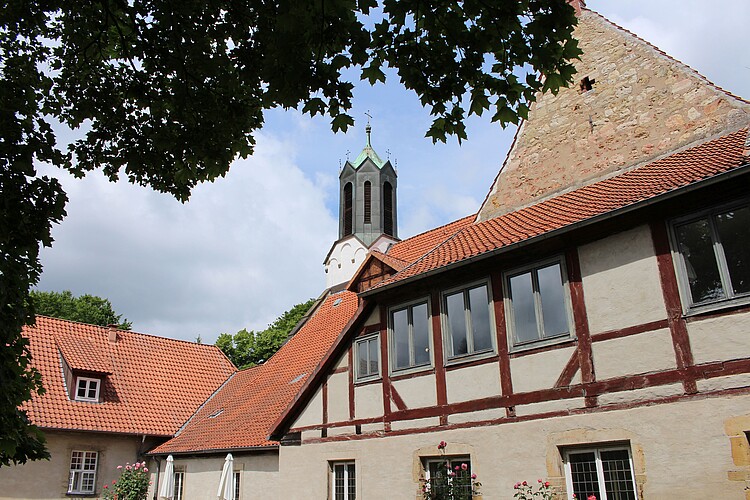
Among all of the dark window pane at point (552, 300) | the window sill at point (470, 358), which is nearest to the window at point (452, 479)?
the window sill at point (470, 358)

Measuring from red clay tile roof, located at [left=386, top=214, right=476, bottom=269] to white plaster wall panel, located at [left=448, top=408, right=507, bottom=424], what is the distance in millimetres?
5263

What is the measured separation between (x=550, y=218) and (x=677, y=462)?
4.30 metres

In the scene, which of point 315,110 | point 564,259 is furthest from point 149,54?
point 564,259

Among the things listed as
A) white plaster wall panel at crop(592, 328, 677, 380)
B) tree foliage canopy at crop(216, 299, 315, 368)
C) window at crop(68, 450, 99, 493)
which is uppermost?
tree foliage canopy at crop(216, 299, 315, 368)

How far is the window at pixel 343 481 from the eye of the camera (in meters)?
12.5

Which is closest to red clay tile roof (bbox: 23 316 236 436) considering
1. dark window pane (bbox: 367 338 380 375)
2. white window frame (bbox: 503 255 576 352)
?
dark window pane (bbox: 367 338 380 375)

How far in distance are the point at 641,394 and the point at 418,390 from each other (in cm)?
413

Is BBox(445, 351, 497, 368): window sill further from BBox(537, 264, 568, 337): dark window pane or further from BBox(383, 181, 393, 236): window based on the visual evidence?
BBox(383, 181, 393, 236): window

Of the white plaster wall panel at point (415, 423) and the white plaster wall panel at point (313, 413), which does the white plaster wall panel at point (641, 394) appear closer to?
the white plaster wall panel at point (415, 423)

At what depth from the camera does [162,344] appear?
26.0 meters

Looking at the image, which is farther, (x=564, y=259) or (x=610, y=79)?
(x=610, y=79)

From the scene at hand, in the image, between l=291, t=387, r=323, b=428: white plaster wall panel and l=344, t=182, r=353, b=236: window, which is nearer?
l=291, t=387, r=323, b=428: white plaster wall panel

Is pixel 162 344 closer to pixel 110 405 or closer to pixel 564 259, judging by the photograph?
pixel 110 405

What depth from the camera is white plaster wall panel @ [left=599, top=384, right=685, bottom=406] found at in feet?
25.8
